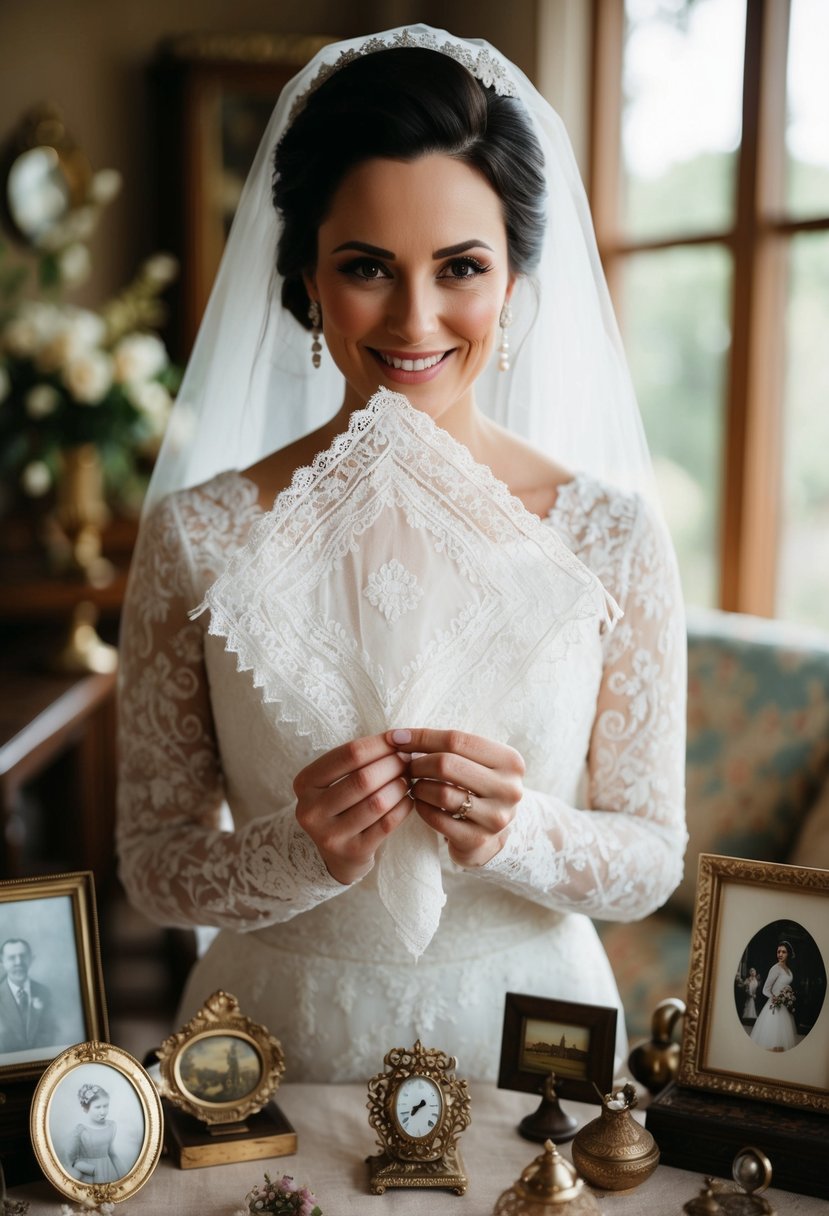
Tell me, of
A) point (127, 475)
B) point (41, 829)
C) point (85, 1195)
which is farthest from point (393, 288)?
point (41, 829)

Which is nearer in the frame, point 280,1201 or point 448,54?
point 280,1201

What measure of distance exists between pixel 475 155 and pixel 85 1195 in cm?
124

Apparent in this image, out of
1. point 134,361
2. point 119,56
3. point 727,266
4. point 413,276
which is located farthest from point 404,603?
point 119,56

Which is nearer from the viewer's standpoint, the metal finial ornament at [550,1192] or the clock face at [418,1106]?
the metal finial ornament at [550,1192]

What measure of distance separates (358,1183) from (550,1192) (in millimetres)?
254

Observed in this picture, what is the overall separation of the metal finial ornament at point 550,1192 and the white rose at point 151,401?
3.37 m

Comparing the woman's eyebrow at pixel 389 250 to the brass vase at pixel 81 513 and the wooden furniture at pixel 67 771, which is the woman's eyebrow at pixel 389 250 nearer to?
the wooden furniture at pixel 67 771

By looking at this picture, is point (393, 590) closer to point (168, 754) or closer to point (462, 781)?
point (462, 781)

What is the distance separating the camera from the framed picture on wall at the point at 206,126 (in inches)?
185

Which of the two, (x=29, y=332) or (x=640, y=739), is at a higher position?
(x=29, y=332)

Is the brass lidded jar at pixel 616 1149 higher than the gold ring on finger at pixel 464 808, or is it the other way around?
the gold ring on finger at pixel 464 808

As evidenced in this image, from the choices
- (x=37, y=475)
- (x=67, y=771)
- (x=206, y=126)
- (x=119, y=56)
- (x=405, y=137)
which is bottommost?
(x=67, y=771)

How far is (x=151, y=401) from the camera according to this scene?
4160mm

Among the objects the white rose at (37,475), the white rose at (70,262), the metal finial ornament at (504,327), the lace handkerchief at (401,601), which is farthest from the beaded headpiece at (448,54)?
the white rose at (70,262)
